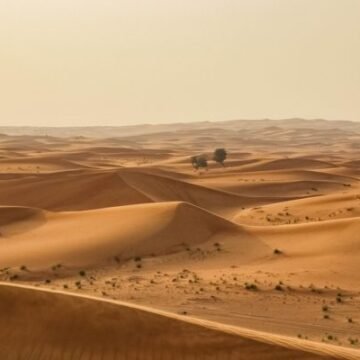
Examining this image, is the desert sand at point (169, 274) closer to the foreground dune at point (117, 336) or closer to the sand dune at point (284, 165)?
the foreground dune at point (117, 336)

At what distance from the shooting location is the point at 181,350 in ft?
A: 28.7

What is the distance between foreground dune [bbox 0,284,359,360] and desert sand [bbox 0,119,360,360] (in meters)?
0.02

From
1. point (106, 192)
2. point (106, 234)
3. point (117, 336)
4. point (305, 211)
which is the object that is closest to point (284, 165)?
point (106, 192)

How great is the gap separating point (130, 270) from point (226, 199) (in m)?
18.6

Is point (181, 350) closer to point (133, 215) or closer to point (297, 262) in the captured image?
point (297, 262)

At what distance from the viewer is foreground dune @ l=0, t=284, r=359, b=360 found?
863cm

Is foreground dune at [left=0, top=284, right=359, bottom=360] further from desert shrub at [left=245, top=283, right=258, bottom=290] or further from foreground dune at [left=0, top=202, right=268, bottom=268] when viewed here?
foreground dune at [left=0, top=202, right=268, bottom=268]

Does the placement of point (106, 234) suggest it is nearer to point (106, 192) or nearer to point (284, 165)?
point (106, 192)

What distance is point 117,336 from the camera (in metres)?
9.10

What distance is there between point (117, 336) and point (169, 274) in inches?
301

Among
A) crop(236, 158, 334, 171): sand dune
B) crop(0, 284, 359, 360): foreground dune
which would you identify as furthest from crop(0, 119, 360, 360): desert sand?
crop(236, 158, 334, 171): sand dune

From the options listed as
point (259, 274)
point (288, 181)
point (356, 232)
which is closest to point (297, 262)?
point (259, 274)

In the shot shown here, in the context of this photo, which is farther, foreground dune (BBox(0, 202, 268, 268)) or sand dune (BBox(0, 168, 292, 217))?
sand dune (BBox(0, 168, 292, 217))

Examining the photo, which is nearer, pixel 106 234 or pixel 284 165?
pixel 106 234
